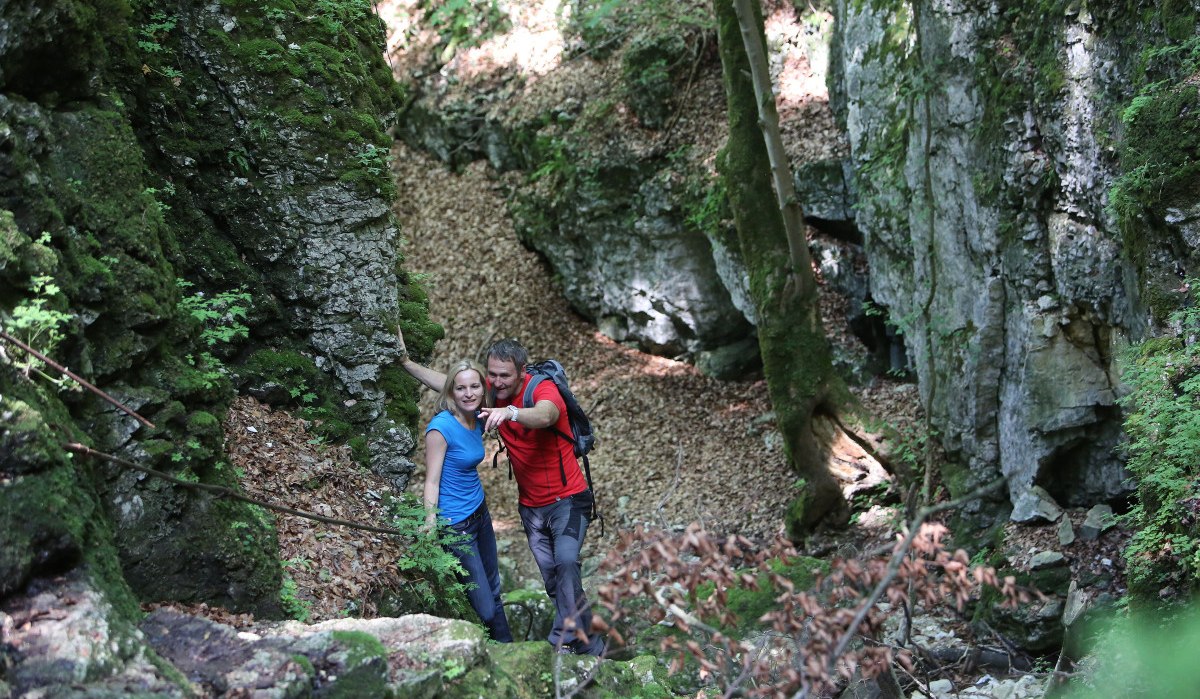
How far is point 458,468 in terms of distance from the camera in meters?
5.14

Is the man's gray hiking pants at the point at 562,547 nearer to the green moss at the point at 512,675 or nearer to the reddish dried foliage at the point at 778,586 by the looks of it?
the green moss at the point at 512,675

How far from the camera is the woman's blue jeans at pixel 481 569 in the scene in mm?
5219

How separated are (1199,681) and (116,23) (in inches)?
233

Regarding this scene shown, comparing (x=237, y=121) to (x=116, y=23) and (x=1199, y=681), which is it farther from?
Answer: (x=1199, y=681)

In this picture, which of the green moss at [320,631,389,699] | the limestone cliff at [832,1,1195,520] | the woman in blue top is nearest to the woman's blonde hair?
the woman in blue top

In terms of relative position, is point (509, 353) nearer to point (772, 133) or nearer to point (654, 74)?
point (772, 133)

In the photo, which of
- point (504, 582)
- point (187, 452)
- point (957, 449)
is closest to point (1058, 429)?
point (957, 449)

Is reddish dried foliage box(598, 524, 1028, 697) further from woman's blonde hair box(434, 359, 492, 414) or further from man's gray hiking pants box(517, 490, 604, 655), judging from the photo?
woman's blonde hair box(434, 359, 492, 414)

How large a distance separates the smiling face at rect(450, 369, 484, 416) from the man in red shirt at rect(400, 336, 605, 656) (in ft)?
0.39

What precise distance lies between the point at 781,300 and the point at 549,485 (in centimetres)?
511

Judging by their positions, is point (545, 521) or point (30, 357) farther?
point (545, 521)

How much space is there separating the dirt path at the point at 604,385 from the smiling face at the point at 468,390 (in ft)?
15.2

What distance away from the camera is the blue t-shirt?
505cm

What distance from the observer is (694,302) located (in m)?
12.6
